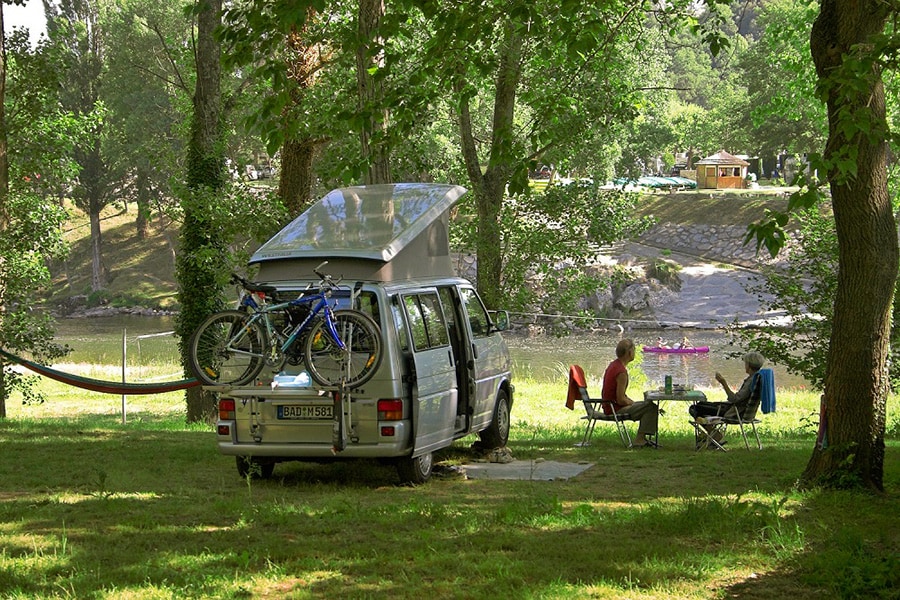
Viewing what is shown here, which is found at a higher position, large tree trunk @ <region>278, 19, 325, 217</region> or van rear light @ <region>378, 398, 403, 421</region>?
large tree trunk @ <region>278, 19, 325, 217</region>

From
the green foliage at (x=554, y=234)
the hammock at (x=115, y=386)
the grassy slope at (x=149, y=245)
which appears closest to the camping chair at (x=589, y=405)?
the hammock at (x=115, y=386)

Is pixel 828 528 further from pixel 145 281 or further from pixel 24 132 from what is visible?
pixel 145 281

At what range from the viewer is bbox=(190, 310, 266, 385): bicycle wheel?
29.2 ft

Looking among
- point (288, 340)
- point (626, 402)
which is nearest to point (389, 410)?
point (288, 340)

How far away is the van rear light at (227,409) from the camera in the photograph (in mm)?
8953

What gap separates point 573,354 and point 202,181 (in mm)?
20623

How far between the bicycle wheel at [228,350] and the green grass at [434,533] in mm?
927

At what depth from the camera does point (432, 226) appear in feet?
33.7

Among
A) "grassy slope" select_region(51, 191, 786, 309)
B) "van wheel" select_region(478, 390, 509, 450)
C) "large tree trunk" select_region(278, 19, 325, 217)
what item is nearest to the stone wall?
"grassy slope" select_region(51, 191, 786, 309)

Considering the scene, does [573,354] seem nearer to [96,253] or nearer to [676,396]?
[676,396]

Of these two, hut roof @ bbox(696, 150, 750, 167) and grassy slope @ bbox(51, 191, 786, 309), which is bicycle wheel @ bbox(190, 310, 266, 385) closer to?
grassy slope @ bbox(51, 191, 786, 309)

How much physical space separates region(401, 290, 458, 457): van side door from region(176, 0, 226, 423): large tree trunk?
22.8ft

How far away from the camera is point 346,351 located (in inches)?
339

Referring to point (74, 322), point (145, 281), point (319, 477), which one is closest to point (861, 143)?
point (319, 477)
